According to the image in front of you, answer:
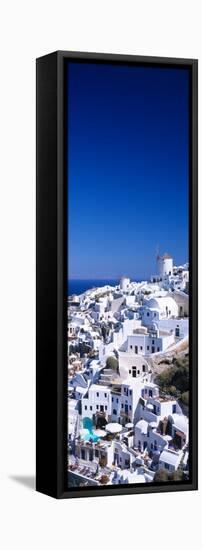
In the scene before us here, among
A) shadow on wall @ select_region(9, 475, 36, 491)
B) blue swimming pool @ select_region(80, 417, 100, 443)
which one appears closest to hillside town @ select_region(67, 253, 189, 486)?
blue swimming pool @ select_region(80, 417, 100, 443)

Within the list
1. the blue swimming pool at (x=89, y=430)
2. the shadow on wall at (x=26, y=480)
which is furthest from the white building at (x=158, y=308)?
the shadow on wall at (x=26, y=480)

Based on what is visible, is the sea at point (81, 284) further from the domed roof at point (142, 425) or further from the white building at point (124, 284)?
the domed roof at point (142, 425)

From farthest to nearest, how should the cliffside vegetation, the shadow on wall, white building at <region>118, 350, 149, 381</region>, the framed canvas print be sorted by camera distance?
the shadow on wall, the cliffside vegetation, white building at <region>118, 350, 149, 381</region>, the framed canvas print

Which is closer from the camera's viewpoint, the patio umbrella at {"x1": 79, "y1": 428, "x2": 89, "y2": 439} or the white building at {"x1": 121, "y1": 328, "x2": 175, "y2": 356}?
the patio umbrella at {"x1": 79, "y1": 428, "x2": 89, "y2": 439}

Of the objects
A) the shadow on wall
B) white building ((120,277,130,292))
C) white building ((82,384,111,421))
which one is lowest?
the shadow on wall

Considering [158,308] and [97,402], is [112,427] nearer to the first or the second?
[97,402]

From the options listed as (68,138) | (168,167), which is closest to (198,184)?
(168,167)

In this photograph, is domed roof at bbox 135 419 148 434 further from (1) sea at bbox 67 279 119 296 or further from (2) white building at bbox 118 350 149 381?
(1) sea at bbox 67 279 119 296

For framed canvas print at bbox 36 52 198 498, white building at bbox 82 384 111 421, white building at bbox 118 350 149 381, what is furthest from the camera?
white building at bbox 118 350 149 381

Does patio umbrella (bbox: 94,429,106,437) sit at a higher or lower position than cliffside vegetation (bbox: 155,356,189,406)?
lower
